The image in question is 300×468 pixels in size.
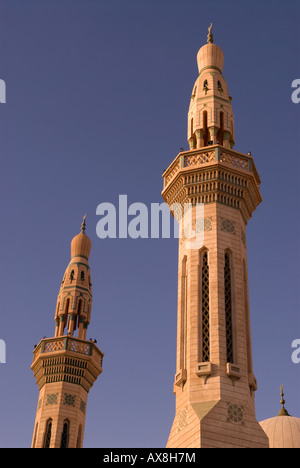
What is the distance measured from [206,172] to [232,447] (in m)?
10.2

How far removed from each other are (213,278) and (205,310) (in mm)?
1170

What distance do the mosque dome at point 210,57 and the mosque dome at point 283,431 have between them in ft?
62.3

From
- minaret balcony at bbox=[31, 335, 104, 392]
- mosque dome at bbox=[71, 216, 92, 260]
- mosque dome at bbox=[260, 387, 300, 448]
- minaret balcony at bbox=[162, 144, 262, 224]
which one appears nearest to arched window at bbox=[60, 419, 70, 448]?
minaret balcony at bbox=[31, 335, 104, 392]

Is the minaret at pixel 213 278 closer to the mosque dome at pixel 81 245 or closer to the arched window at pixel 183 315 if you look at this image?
the arched window at pixel 183 315

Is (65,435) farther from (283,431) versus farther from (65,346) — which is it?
(283,431)

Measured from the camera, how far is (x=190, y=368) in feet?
73.1

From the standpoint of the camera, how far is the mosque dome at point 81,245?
38.6m

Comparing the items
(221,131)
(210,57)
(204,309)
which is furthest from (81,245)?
(204,309)

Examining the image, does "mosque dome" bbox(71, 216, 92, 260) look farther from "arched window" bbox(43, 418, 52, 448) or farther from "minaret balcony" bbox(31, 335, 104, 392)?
"arched window" bbox(43, 418, 52, 448)

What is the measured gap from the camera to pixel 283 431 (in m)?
36.0

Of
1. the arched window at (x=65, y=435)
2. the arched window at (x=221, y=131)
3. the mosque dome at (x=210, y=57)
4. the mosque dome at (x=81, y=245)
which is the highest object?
the mosque dome at (x=210, y=57)

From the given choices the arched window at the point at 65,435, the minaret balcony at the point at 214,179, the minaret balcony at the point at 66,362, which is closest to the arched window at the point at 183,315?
the minaret balcony at the point at 214,179
